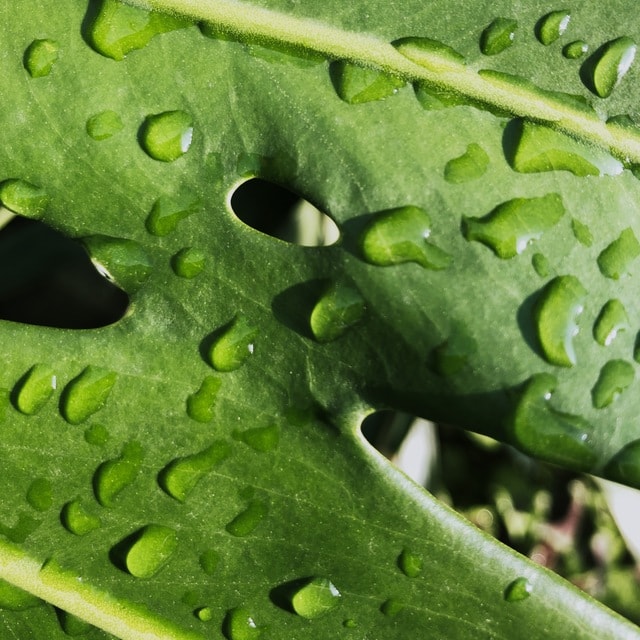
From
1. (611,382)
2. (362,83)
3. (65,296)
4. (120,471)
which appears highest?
(362,83)

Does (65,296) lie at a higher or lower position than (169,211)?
lower

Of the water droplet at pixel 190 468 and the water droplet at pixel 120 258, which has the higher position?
the water droplet at pixel 120 258

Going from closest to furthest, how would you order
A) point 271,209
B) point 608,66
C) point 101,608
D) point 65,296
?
point 608,66
point 101,608
point 271,209
point 65,296

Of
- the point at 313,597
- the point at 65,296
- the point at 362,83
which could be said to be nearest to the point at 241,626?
the point at 313,597

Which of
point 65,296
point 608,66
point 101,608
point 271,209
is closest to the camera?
point 608,66

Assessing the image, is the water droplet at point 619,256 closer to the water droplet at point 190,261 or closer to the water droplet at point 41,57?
the water droplet at point 190,261

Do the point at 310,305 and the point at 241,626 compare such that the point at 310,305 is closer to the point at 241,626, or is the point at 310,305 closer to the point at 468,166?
the point at 468,166

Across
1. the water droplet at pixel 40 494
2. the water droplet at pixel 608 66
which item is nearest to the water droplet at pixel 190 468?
the water droplet at pixel 40 494

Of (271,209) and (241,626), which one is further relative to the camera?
(271,209)
